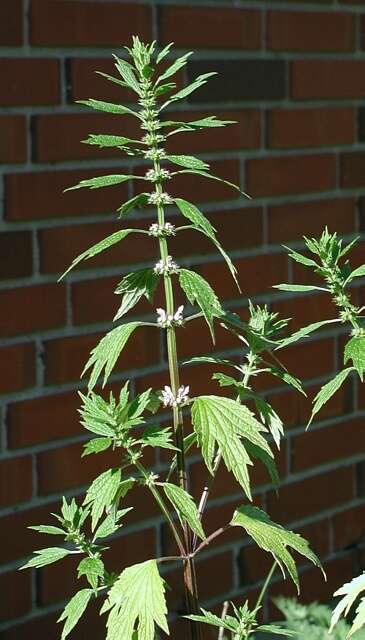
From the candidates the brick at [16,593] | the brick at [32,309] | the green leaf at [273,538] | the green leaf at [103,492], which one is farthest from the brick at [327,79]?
the green leaf at [103,492]

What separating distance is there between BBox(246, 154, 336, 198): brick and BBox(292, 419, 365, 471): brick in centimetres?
58

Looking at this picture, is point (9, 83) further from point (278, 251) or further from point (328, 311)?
point (328, 311)

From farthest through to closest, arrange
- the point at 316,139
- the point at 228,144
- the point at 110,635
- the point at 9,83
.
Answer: the point at 316,139 → the point at 228,144 → the point at 9,83 → the point at 110,635

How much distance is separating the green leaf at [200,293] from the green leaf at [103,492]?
22 centimetres

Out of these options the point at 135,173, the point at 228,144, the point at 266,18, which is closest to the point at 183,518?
the point at 135,173

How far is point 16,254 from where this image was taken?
256cm

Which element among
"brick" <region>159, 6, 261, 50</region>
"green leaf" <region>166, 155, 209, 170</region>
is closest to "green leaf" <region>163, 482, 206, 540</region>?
"green leaf" <region>166, 155, 209, 170</region>

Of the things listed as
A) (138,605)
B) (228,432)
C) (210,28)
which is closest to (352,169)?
(210,28)

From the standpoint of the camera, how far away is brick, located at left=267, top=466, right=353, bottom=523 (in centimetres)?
315

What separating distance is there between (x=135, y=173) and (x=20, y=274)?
353 millimetres

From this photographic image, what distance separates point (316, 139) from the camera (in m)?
3.19

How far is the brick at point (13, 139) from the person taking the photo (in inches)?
99.7

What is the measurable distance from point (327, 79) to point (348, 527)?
3.62ft

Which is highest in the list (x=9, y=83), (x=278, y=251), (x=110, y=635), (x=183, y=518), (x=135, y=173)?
(x=9, y=83)
